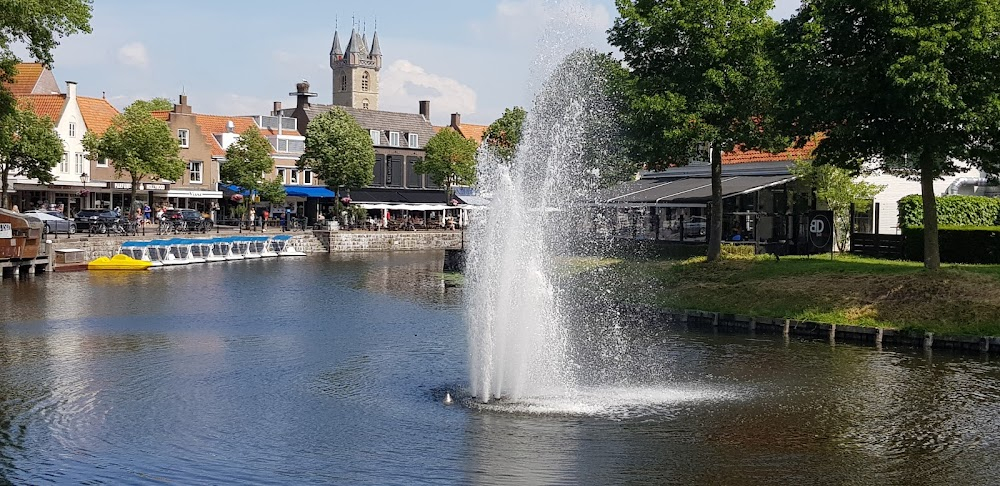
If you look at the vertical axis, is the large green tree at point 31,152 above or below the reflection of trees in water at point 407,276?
above

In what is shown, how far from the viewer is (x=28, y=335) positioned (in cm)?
2842

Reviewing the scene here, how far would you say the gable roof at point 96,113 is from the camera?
279 feet

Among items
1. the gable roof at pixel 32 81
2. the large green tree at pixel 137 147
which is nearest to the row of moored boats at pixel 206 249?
the large green tree at pixel 137 147

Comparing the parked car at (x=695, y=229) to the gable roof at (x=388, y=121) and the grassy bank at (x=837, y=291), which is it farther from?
the gable roof at (x=388, y=121)

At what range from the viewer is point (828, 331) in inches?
1164

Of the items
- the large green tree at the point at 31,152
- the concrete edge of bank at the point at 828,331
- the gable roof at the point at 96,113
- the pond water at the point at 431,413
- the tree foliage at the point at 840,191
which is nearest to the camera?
the pond water at the point at 431,413

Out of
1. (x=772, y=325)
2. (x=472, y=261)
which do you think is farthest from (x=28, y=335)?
(x=772, y=325)

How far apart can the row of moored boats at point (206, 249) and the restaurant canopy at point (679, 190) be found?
77.0 ft

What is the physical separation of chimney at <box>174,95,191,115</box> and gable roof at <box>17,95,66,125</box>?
13171 millimetres

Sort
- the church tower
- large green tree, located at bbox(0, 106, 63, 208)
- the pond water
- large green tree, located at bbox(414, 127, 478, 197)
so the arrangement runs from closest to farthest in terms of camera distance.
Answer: the pond water, large green tree, located at bbox(0, 106, 63, 208), large green tree, located at bbox(414, 127, 478, 197), the church tower

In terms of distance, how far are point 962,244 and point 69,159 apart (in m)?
66.9

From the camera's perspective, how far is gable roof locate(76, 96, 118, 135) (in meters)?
85.0

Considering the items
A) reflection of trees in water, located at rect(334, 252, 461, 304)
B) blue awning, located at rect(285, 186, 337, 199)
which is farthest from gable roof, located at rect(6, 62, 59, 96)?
reflection of trees in water, located at rect(334, 252, 461, 304)

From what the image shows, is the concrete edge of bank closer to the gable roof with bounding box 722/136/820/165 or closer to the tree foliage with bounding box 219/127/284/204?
the gable roof with bounding box 722/136/820/165
